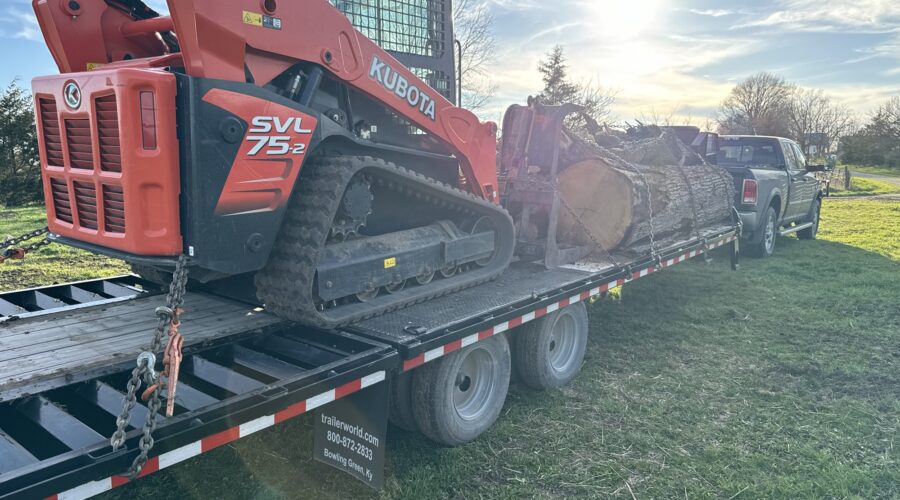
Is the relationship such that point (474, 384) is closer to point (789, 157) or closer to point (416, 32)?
point (416, 32)

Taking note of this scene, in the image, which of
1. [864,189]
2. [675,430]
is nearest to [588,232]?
[675,430]

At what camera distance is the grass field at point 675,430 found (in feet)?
12.0

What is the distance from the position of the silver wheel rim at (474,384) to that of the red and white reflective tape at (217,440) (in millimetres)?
984

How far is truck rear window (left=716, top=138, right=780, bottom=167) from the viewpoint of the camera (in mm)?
10789

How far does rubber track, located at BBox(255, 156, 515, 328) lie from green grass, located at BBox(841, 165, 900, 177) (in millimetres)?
45290

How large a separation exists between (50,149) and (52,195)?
0.88 ft

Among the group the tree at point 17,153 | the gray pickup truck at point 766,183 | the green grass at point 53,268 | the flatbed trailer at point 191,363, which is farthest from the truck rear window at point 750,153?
the tree at point 17,153

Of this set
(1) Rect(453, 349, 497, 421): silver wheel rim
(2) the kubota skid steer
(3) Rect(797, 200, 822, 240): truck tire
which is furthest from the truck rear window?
(1) Rect(453, 349, 497, 421): silver wheel rim

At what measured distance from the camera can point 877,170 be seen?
4206 cm

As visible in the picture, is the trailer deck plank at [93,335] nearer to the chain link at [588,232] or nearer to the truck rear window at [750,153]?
the chain link at [588,232]

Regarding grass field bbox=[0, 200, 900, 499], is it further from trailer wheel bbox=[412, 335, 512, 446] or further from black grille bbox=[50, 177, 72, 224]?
black grille bbox=[50, 177, 72, 224]

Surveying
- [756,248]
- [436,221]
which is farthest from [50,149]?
[756,248]

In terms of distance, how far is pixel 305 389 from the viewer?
2.87 metres

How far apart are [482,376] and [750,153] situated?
8.53m
